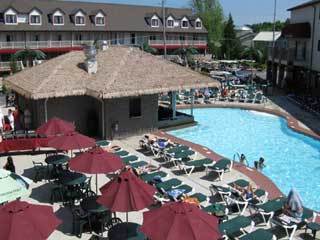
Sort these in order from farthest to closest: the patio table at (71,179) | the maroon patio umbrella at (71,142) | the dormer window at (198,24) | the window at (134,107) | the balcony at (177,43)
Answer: the dormer window at (198,24)
the balcony at (177,43)
the window at (134,107)
the maroon patio umbrella at (71,142)
the patio table at (71,179)

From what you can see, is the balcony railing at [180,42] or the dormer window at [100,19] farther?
the balcony railing at [180,42]

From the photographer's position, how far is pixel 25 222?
750 centimetres

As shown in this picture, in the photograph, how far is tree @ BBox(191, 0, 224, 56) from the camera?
268 feet

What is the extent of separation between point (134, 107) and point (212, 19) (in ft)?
228

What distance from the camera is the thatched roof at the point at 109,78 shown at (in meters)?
20.9

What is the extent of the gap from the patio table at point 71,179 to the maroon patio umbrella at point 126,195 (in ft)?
11.9

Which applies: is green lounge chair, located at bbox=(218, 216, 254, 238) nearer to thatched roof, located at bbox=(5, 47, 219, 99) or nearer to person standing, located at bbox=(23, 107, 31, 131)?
thatched roof, located at bbox=(5, 47, 219, 99)

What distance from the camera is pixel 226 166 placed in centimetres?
1636

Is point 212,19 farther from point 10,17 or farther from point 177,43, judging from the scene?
point 10,17

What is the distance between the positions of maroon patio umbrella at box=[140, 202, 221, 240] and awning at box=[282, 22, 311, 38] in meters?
32.0

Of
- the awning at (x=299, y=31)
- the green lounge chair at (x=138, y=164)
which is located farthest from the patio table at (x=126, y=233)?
the awning at (x=299, y=31)

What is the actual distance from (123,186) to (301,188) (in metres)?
10.2

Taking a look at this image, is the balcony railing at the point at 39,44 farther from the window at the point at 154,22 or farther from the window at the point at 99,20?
the window at the point at 154,22

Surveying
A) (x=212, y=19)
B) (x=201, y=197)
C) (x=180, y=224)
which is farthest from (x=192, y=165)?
(x=212, y=19)
